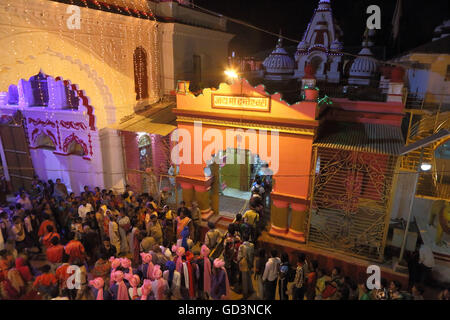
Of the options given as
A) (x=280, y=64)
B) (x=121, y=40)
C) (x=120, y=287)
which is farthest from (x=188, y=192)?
(x=280, y=64)

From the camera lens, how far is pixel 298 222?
875 cm

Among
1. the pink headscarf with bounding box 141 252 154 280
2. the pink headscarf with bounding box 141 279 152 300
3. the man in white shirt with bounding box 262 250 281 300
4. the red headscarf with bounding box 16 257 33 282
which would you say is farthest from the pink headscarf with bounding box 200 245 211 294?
the red headscarf with bounding box 16 257 33 282

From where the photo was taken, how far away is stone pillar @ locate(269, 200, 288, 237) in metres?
8.86

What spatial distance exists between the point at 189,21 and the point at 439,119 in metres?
10.3

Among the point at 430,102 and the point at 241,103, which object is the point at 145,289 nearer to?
the point at 241,103

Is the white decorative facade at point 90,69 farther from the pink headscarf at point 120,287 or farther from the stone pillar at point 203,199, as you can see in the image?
the pink headscarf at point 120,287

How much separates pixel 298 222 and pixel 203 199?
10.0ft

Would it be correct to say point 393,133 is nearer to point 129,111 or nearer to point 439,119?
point 439,119

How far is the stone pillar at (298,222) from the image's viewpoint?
861 centimetres

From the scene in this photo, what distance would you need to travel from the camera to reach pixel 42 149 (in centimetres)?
1200

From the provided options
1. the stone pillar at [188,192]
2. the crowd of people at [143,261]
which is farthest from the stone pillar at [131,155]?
the stone pillar at [188,192]

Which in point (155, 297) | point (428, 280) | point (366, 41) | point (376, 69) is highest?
point (366, 41)

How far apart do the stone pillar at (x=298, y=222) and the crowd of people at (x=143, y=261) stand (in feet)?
3.30
